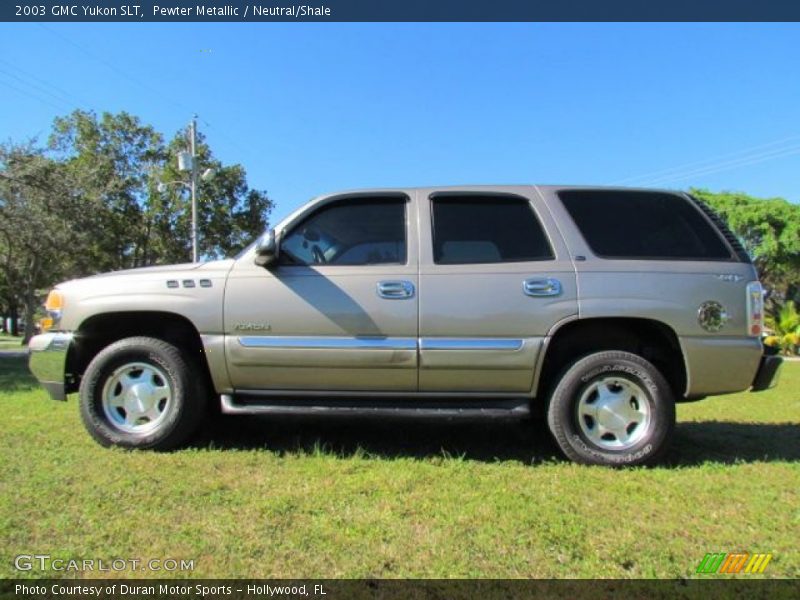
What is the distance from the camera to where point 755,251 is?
113 ft

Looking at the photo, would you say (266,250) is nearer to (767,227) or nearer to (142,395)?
(142,395)

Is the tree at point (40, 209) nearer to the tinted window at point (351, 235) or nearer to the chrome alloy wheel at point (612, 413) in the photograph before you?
the tinted window at point (351, 235)

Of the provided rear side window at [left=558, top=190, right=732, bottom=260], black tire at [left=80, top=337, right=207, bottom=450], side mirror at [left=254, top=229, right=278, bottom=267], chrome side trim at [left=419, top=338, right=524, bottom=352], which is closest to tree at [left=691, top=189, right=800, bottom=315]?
rear side window at [left=558, top=190, right=732, bottom=260]

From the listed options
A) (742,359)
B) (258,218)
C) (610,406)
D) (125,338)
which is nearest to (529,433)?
(610,406)

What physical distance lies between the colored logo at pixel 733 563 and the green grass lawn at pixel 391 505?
41 millimetres

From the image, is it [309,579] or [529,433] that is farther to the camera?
[529,433]

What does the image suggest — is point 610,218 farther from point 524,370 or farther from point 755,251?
point 755,251

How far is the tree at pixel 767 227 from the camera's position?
33.5 metres

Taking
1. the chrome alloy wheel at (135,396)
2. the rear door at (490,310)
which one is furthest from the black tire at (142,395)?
the rear door at (490,310)

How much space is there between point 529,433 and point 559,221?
1.83 meters

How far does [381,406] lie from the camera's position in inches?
168

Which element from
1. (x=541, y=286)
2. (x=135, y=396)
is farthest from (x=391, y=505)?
(x=135, y=396)

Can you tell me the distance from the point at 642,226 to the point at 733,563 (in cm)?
236

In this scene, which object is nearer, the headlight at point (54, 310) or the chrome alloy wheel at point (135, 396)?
the chrome alloy wheel at point (135, 396)
